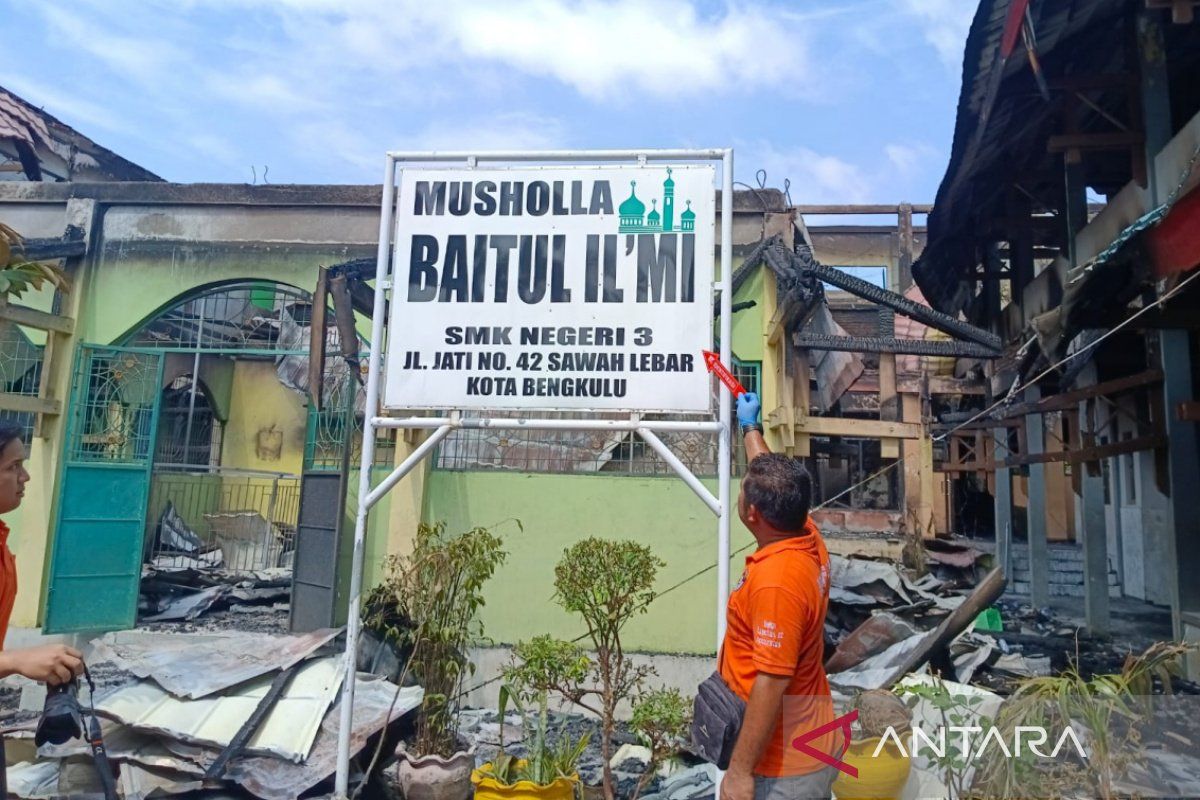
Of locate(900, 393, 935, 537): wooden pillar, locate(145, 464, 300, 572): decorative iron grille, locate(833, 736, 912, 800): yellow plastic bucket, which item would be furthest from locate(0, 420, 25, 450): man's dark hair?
locate(900, 393, 935, 537): wooden pillar

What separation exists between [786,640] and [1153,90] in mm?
6685

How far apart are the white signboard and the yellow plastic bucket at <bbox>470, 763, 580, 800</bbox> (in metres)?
1.92

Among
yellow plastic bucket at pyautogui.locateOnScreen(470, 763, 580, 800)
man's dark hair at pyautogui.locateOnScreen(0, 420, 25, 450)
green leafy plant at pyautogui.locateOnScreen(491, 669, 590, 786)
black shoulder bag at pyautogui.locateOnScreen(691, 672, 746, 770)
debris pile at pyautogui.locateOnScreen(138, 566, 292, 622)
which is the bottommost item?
debris pile at pyautogui.locateOnScreen(138, 566, 292, 622)

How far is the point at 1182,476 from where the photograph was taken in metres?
7.09

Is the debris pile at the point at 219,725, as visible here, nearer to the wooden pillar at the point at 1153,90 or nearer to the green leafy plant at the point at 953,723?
the green leafy plant at the point at 953,723

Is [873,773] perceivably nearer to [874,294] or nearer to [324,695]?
[324,695]

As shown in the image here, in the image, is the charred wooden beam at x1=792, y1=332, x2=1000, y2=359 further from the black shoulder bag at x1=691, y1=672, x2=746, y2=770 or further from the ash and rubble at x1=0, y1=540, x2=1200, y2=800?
the black shoulder bag at x1=691, y1=672, x2=746, y2=770

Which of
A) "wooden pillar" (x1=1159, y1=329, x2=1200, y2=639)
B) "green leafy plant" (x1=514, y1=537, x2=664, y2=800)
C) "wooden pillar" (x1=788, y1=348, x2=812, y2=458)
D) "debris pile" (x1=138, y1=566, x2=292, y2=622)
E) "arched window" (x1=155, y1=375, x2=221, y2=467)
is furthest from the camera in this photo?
"arched window" (x1=155, y1=375, x2=221, y2=467)

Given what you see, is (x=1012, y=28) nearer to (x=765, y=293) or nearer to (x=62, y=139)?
(x=765, y=293)

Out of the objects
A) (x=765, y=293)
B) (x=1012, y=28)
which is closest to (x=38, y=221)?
(x=765, y=293)

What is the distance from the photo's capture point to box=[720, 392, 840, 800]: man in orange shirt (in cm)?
242

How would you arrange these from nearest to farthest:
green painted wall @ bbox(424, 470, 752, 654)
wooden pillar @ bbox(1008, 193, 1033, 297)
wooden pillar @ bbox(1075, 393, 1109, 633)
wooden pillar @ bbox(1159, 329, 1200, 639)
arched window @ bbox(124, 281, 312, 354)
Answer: wooden pillar @ bbox(1159, 329, 1200, 639), green painted wall @ bbox(424, 470, 752, 654), wooden pillar @ bbox(1075, 393, 1109, 633), wooden pillar @ bbox(1008, 193, 1033, 297), arched window @ bbox(124, 281, 312, 354)

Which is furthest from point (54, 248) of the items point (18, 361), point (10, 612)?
point (10, 612)

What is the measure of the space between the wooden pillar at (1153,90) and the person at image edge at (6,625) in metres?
7.68
